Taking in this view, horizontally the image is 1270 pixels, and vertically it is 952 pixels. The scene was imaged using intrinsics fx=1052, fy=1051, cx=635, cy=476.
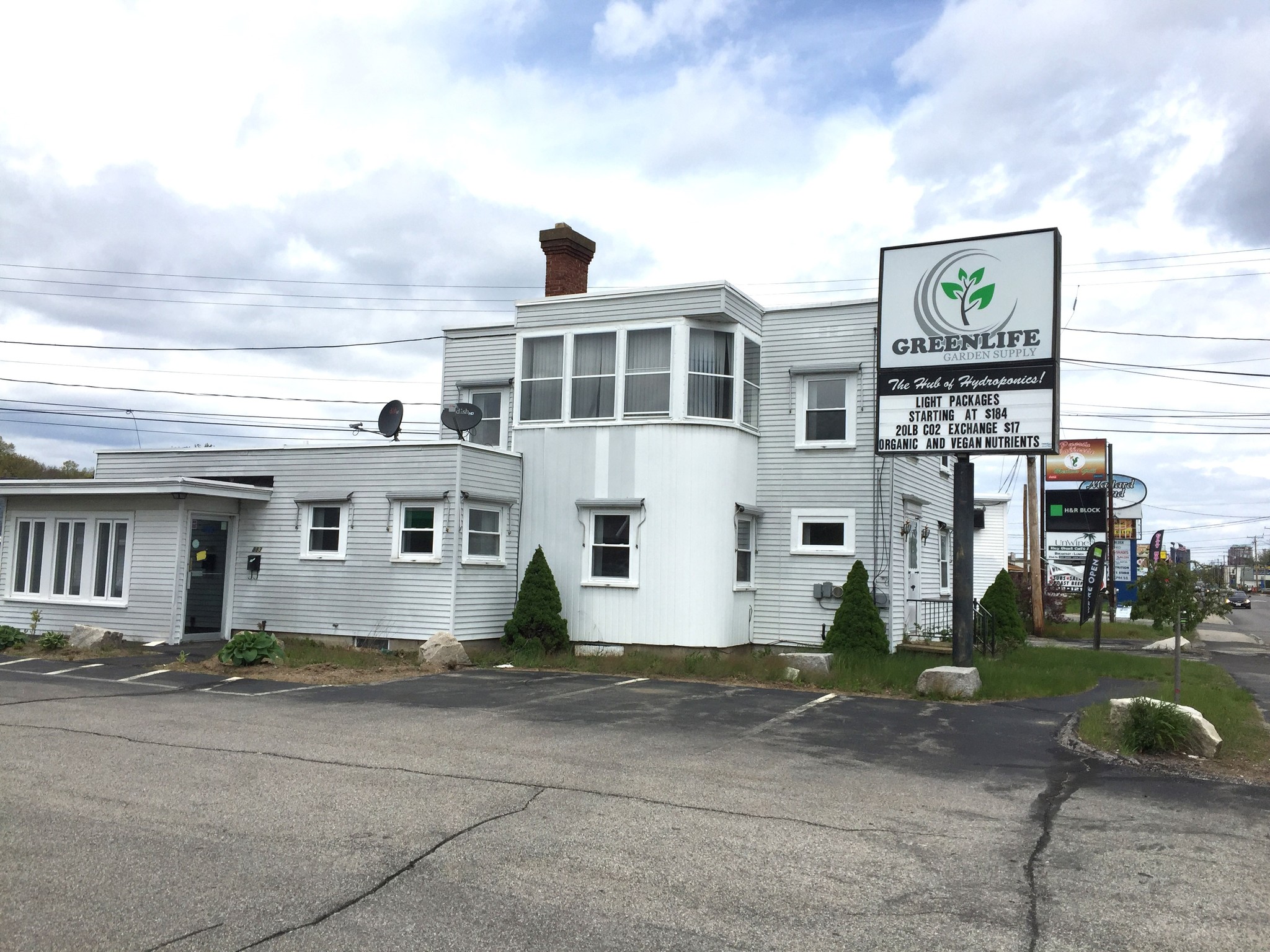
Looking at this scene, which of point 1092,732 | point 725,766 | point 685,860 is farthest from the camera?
point 1092,732

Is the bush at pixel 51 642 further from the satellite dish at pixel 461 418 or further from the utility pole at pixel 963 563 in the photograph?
the utility pole at pixel 963 563

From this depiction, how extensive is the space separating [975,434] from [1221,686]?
7.08 metres

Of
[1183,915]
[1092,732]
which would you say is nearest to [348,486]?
[1092,732]

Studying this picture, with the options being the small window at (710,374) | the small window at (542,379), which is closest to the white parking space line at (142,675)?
the small window at (542,379)

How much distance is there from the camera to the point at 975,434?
16.2 m

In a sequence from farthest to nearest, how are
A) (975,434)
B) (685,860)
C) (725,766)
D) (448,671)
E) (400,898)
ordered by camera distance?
(448,671)
(975,434)
(725,766)
(685,860)
(400,898)

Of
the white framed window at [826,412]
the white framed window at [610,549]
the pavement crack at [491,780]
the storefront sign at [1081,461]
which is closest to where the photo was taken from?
the pavement crack at [491,780]

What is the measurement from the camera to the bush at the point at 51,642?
61.8 feet

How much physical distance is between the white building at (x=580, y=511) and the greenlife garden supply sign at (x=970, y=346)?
11.8 feet

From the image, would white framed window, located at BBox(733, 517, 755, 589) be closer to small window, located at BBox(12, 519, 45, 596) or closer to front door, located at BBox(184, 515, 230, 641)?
front door, located at BBox(184, 515, 230, 641)

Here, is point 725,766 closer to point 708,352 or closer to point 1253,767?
point 1253,767

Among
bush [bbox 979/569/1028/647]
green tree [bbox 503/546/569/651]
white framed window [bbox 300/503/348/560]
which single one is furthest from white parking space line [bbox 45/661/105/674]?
bush [bbox 979/569/1028/647]

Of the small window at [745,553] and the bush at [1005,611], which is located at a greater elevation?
the small window at [745,553]

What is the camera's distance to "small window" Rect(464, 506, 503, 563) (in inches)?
778
